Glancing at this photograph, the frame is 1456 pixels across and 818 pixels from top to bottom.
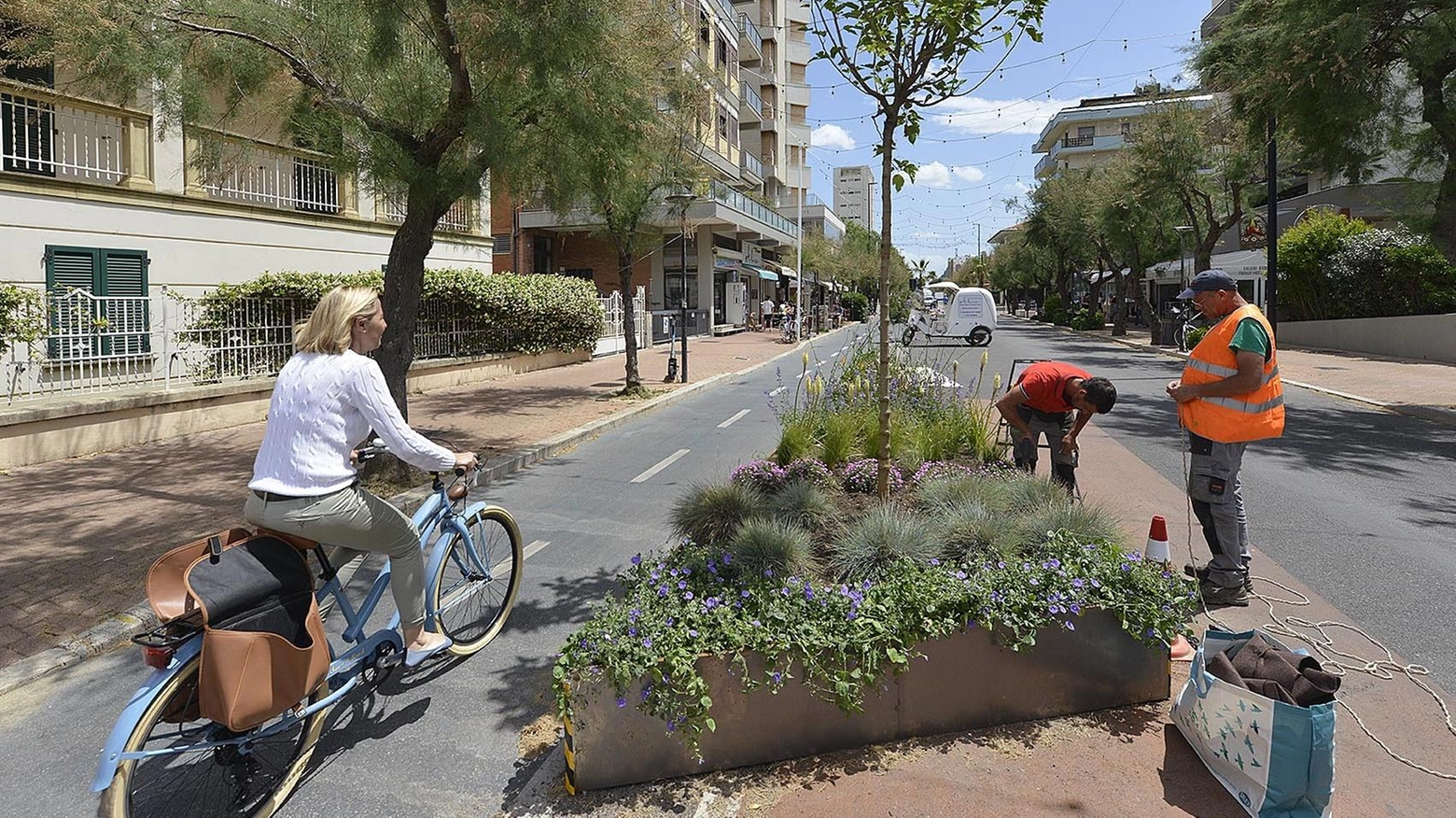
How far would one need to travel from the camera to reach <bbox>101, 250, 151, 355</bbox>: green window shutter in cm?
1000

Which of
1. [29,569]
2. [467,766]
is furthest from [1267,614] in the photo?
[29,569]

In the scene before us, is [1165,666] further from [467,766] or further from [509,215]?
[509,215]

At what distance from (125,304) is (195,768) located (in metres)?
8.77

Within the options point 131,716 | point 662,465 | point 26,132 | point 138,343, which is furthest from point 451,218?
point 131,716

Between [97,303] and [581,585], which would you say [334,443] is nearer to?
[581,585]

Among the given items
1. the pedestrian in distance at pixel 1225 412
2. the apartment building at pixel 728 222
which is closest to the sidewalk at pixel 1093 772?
the pedestrian in distance at pixel 1225 412

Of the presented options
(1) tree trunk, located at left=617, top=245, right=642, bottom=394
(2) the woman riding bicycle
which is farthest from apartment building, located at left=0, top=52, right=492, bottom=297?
(2) the woman riding bicycle

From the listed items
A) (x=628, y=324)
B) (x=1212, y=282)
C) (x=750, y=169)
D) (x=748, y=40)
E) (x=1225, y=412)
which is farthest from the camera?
(x=748, y=40)

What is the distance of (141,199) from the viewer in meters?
12.4

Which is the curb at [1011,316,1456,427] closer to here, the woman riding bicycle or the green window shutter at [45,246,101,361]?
the woman riding bicycle

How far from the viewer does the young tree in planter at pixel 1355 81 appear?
11750mm

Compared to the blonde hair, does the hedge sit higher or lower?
higher

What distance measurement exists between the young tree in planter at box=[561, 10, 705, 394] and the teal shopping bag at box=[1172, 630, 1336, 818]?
7011 millimetres

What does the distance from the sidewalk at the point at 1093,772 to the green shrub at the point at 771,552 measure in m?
0.90
